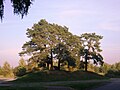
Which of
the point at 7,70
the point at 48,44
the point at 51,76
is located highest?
the point at 48,44

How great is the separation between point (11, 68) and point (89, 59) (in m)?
22.8

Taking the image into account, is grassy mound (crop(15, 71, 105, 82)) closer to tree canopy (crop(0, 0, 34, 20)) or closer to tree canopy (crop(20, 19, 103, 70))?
tree canopy (crop(20, 19, 103, 70))

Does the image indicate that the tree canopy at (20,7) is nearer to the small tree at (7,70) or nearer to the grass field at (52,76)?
the grass field at (52,76)

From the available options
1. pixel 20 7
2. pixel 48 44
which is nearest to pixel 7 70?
pixel 48 44

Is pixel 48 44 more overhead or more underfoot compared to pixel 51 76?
more overhead

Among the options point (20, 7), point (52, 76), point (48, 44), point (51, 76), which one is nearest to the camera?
point (20, 7)

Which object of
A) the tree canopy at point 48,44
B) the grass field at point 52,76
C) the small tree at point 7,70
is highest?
the tree canopy at point 48,44

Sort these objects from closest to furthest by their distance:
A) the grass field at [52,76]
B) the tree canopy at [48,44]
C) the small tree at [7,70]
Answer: the grass field at [52,76], the tree canopy at [48,44], the small tree at [7,70]

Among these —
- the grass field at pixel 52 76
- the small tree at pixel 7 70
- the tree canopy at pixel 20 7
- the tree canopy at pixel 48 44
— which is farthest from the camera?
the small tree at pixel 7 70

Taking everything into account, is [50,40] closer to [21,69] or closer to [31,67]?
[31,67]

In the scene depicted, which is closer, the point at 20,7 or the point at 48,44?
the point at 20,7

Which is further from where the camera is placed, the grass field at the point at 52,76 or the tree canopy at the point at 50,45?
the tree canopy at the point at 50,45

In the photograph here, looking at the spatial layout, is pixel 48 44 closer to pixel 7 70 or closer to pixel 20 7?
pixel 7 70

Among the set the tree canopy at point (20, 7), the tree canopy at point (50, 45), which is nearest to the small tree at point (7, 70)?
the tree canopy at point (50, 45)
